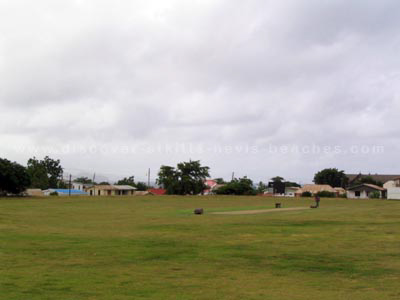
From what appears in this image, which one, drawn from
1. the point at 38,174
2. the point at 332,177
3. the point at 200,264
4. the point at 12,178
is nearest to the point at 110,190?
the point at 38,174

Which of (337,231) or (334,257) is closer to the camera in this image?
(334,257)

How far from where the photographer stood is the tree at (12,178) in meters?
75.5

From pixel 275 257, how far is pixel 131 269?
4.95 metres

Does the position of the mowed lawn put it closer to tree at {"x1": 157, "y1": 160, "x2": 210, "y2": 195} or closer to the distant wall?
the distant wall

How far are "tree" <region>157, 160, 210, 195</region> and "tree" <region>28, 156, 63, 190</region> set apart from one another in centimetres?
4621

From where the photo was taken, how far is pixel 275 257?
52.7 ft

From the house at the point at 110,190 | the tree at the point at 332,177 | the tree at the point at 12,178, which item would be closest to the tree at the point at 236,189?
the house at the point at 110,190

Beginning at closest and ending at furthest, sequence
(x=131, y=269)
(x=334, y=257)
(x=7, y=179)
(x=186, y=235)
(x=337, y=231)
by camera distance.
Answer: (x=131, y=269), (x=334, y=257), (x=186, y=235), (x=337, y=231), (x=7, y=179)

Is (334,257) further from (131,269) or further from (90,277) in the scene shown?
(90,277)

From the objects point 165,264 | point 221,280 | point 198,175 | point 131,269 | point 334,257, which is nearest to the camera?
point 221,280

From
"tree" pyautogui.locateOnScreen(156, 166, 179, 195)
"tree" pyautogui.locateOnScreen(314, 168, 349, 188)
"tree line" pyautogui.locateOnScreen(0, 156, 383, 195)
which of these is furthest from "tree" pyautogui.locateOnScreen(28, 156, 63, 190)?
"tree" pyautogui.locateOnScreen(314, 168, 349, 188)

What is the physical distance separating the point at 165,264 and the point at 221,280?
287 centimetres

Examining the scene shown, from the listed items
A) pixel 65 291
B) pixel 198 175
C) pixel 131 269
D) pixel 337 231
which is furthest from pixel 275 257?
pixel 198 175

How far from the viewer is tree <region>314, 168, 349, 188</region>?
433 feet
